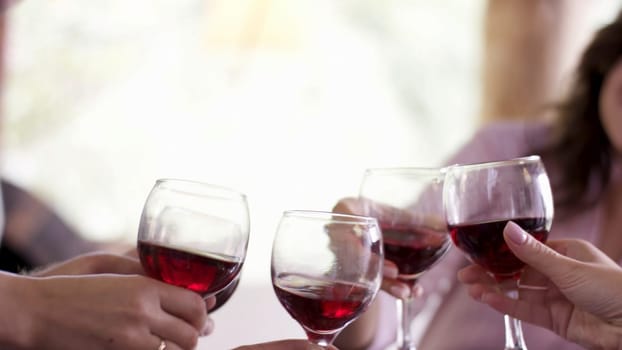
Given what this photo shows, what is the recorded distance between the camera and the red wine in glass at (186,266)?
3.10ft

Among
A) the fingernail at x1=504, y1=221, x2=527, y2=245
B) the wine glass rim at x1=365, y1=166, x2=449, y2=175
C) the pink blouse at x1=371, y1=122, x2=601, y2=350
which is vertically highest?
the wine glass rim at x1=365, y1=166, x2=449, y2=175

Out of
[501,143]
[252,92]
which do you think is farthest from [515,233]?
[252,92]

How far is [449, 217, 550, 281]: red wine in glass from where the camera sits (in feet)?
3.62

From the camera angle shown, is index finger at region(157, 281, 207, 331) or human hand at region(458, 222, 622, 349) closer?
index finger at region(157, 281, 207, 331)

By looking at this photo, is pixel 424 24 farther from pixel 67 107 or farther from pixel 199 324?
pixel 199 324

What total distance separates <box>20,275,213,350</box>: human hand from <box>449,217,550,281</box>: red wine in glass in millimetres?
433

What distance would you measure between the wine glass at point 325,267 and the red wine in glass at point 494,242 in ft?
0.70

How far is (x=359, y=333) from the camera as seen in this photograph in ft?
4.81

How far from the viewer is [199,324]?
0.92 m

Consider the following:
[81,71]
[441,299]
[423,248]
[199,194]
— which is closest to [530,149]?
[441,299]

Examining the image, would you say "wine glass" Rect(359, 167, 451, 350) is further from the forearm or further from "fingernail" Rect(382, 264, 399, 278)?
Result: the forearm

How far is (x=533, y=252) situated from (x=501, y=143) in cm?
96

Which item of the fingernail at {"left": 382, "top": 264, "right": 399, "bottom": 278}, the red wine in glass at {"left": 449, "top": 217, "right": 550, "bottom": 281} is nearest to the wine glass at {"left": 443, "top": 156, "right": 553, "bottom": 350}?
the red wine in glass at {"left": 449, "top": 217, "right": 550, "bottom": 281}

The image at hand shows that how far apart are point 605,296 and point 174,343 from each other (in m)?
0.56
